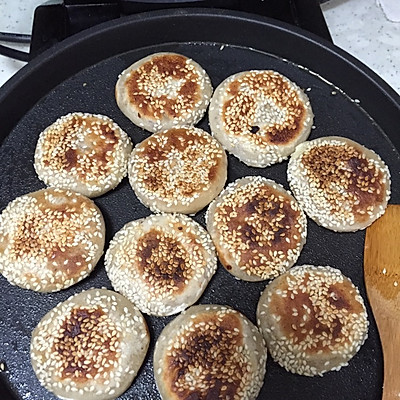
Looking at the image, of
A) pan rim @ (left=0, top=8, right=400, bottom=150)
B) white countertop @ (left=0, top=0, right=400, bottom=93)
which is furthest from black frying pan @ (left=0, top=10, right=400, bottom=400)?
white countertop @ (left=0, top=0, right=400, bottom=93)

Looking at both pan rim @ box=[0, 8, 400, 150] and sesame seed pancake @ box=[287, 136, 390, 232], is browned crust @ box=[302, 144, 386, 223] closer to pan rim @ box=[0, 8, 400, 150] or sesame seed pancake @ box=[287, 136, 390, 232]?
sesame seed pancake @ box=[287, 136, 390, 232]

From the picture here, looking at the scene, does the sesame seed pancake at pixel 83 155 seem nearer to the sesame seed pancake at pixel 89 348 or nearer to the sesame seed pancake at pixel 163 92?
the sesame seed pancake at pixel 163 92

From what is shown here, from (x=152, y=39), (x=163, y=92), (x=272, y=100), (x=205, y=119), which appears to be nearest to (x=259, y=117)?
(x=272, y=100)

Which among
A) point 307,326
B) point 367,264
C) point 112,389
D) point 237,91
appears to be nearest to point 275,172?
point 237,91

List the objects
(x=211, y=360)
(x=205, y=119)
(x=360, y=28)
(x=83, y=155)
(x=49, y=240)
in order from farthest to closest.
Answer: (x=360, y=28) < (x=205, y=119) < (x=83, y=155) < (x=49, y=240) < (x=211, y=360)

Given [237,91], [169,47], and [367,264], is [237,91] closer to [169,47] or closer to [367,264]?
[169,47]

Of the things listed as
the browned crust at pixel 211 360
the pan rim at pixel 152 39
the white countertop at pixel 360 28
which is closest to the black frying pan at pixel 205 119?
the pan rim at pixel 152 39

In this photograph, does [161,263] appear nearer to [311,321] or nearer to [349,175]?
[311,321]
